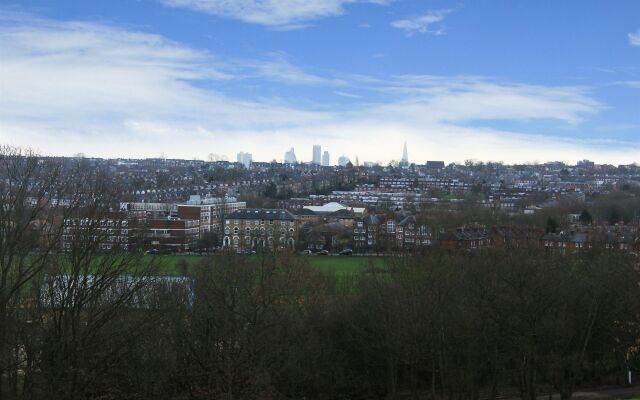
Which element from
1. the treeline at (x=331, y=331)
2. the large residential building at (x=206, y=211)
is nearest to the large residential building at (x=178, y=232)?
the large residential building at (x=206, y=211)

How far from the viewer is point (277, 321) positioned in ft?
41.4

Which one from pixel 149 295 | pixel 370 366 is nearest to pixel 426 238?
pixel 370 366

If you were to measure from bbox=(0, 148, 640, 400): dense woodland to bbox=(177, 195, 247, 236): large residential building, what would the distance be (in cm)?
3237

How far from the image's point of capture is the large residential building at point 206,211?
49.6m

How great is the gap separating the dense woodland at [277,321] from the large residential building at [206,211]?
32.4 m

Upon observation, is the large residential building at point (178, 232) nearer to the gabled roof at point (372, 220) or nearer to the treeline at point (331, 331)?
the gabled roof at point (372, 220)

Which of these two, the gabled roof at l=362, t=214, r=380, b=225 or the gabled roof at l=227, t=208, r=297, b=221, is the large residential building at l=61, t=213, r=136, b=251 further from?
the gabled roof at l=362, t=214, r=380, b=225

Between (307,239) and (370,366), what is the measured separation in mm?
32597

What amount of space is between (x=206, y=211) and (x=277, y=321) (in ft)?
133

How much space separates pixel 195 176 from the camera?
4200 inches

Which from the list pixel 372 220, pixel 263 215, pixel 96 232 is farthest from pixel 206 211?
pixel 96 232

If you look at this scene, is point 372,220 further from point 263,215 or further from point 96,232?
point 96,232

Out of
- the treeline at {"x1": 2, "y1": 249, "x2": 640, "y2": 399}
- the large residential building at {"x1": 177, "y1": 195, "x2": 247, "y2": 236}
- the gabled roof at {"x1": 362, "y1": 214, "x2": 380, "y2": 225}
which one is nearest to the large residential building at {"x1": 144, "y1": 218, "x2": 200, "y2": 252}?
the large residential building at {"x1": 177, "y1": 195, "x2": 247, "y2": 236}

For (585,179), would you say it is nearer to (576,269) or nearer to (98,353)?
(576,269)
